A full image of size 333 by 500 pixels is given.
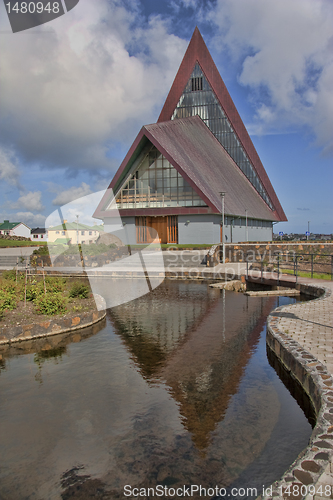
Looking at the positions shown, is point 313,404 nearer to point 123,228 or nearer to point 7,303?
point 7,303

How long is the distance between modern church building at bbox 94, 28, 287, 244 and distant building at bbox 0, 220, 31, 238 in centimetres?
5766

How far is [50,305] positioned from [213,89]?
38974mm

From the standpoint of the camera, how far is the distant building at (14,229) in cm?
8794

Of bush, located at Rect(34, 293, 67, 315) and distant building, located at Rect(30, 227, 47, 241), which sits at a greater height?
distant building, located at Rect(30, 227, 47, 241)

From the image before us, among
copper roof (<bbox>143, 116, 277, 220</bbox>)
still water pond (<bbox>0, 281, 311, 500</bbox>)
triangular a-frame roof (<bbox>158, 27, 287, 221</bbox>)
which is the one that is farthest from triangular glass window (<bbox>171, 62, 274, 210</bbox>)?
still water pond (<bbox>0, 281, 311, 500</bbox>)

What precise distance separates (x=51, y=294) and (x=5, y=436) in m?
6.20

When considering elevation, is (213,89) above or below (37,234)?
above

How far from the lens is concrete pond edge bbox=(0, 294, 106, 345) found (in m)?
8.37

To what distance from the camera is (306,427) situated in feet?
15.0

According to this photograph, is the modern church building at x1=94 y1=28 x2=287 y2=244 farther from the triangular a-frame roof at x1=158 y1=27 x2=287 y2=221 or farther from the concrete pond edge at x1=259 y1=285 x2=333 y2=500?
the concrete pond edge at x1=259 y1=285 x2=333 y2=500

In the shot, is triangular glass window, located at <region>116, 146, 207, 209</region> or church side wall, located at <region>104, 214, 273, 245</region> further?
triangular glass window, located at <region>116, 146, 207, 209</region>

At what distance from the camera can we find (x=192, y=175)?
2858 cm

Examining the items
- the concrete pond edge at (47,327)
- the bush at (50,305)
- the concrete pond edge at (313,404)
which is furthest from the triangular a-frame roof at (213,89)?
the concrete pond edge at (313,404)

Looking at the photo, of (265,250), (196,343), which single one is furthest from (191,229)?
(196,343)
